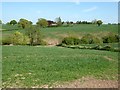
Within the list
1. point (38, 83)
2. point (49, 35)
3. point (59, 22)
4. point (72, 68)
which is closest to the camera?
point (38, 83)

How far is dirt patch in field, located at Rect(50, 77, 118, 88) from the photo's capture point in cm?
984

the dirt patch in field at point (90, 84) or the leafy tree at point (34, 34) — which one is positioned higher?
the leafy tree at point (34, 34)

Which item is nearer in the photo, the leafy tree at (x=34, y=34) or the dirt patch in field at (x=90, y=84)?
the dirt patch in field at (x=90, y=84)

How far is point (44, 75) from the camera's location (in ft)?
37.3

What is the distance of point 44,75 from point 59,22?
87.1m

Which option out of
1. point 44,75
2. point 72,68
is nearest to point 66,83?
point 44,75

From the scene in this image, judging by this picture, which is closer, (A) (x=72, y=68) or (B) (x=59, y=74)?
(B) (x=59, y=74)

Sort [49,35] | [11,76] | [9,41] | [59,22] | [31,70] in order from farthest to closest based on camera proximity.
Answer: [59,22] < [49,35] < [9,41] < [31,70] < [11,76]

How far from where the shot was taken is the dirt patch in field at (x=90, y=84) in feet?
32.3

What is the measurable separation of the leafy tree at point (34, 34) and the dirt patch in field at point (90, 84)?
3750 cm

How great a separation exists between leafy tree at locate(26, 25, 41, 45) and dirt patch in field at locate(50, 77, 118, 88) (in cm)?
3750

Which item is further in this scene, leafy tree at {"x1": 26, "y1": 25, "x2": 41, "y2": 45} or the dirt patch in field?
leafy tree at {"x1": 26, "y1": 25, "x2": 41, "y2": 45}

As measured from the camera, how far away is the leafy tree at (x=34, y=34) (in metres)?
48.1

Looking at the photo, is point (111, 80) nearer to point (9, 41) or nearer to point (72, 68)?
point (72, 68)
